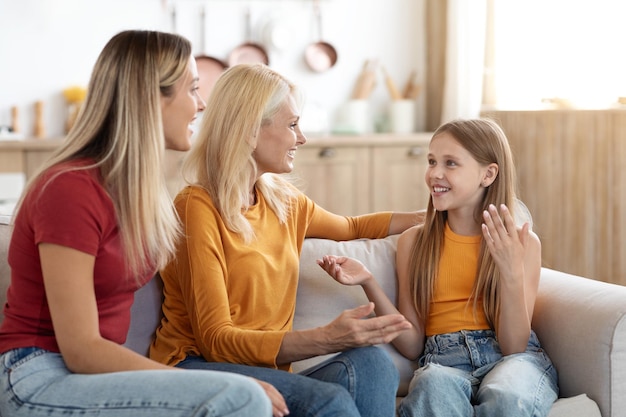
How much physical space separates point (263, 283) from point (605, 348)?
2.68 feet

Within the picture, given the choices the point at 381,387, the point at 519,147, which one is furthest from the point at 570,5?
the point at 381,387

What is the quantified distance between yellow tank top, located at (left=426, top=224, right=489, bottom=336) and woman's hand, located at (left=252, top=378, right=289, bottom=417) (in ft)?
2.30

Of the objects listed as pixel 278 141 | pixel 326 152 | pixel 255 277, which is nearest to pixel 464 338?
pixel 255 277

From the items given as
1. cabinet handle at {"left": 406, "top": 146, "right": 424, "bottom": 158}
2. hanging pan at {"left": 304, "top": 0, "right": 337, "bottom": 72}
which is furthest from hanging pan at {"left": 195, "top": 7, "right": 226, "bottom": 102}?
cabinet handle at {"left": 406, "top": 146, "right": 424, "bottom": 158}

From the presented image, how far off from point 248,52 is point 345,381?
3.58 meters

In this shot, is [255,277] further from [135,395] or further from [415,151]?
[415,151]

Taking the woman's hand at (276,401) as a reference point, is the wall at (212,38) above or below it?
above

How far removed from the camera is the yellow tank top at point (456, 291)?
90.0 inches

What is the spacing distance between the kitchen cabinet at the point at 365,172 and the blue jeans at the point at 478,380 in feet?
8.63

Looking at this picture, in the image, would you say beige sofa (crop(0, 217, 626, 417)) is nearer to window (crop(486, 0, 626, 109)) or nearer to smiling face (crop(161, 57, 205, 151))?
smiling face (crop(161, 57, 205, 151))

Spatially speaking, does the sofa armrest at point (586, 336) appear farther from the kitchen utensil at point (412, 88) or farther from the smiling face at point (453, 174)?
the kitchen utensil at point (412, 88)

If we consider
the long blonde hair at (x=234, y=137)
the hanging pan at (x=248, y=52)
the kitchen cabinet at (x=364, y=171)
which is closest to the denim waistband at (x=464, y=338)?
the long blonde hair at (x=234, y=137)

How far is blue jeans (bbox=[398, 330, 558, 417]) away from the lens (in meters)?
1.98

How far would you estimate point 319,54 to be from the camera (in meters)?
5.40
